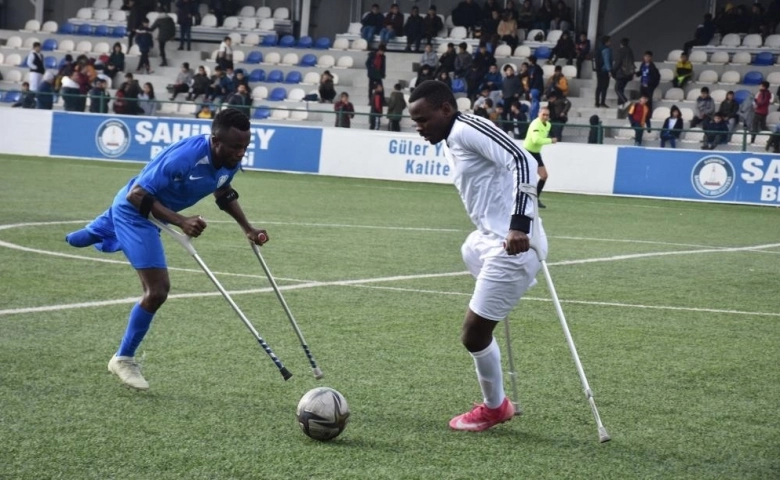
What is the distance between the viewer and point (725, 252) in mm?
15953

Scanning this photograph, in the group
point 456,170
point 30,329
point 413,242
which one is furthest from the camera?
point 413,242

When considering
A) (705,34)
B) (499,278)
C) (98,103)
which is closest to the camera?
(499,278)

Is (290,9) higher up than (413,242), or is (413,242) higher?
(290,9)

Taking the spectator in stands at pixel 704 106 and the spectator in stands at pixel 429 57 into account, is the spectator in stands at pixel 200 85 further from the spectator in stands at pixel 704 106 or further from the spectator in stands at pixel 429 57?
the spectator in stands at pixel 704 106

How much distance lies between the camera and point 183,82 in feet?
111

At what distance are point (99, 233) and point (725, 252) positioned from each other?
10.8m

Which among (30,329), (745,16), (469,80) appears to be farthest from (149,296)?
(745,16)

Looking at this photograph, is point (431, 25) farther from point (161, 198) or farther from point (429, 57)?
point (161, 198)

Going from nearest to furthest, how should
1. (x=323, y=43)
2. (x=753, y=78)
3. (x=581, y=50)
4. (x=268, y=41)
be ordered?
(x=753, y=78)
(x=581, y=50)
(x=323, y=43)
(x=268, y=41)

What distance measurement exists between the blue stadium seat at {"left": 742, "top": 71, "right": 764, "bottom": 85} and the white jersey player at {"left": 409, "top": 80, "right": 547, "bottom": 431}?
1079 inches

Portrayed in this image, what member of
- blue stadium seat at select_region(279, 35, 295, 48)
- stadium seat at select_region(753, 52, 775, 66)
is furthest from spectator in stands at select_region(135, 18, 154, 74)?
stadium seat at select_region(753, 52, 775, 66)

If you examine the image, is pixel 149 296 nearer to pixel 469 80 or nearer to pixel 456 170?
pixel 456 170

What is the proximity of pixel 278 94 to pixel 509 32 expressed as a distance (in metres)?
7.44

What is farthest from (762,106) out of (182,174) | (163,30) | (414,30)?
(182,174)
